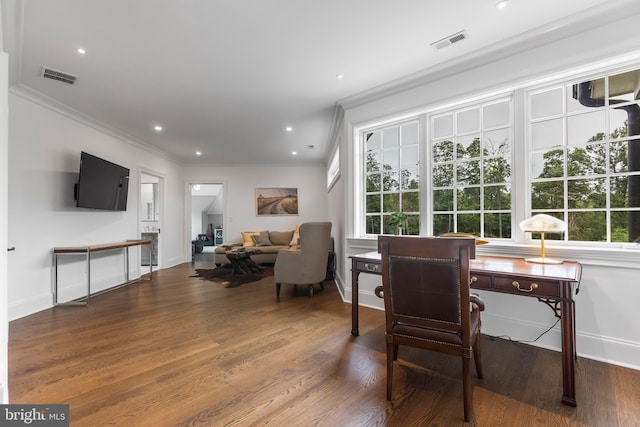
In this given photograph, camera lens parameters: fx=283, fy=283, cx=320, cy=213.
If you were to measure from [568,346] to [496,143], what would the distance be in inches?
71.7

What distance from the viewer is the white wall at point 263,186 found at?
297 inches

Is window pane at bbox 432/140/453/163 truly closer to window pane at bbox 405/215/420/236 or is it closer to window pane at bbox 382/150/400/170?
window pane at bbox 382/150/400/170

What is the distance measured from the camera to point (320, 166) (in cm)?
771

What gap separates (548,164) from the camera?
7.90 ft

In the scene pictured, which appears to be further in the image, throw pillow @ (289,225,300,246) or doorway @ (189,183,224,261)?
doorway @ (189,183,224,261)

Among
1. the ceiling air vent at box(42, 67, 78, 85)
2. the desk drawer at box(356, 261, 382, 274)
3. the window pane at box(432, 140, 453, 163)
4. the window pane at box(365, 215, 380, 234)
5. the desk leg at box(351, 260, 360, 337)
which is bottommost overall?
the desk leg at box(351, 260, 360, 337)

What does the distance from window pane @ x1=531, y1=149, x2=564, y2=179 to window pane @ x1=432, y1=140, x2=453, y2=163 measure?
2.34 ft

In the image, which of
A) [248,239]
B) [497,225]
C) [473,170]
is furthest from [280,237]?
[497,225]

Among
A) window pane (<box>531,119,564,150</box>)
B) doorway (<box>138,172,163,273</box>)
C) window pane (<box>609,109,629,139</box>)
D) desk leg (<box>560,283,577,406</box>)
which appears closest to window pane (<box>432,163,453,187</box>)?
window pane (<box>531,119,564,150</box>)

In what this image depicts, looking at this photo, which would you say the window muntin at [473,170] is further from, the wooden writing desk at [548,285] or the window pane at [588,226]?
the wooden writing desk at [548,285]

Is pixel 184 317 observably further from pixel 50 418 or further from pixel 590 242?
pixel 590 242

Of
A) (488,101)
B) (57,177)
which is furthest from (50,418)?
(488,101)

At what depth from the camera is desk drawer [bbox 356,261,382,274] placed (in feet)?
8.07

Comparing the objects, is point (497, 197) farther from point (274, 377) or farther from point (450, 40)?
point (274, 377)
